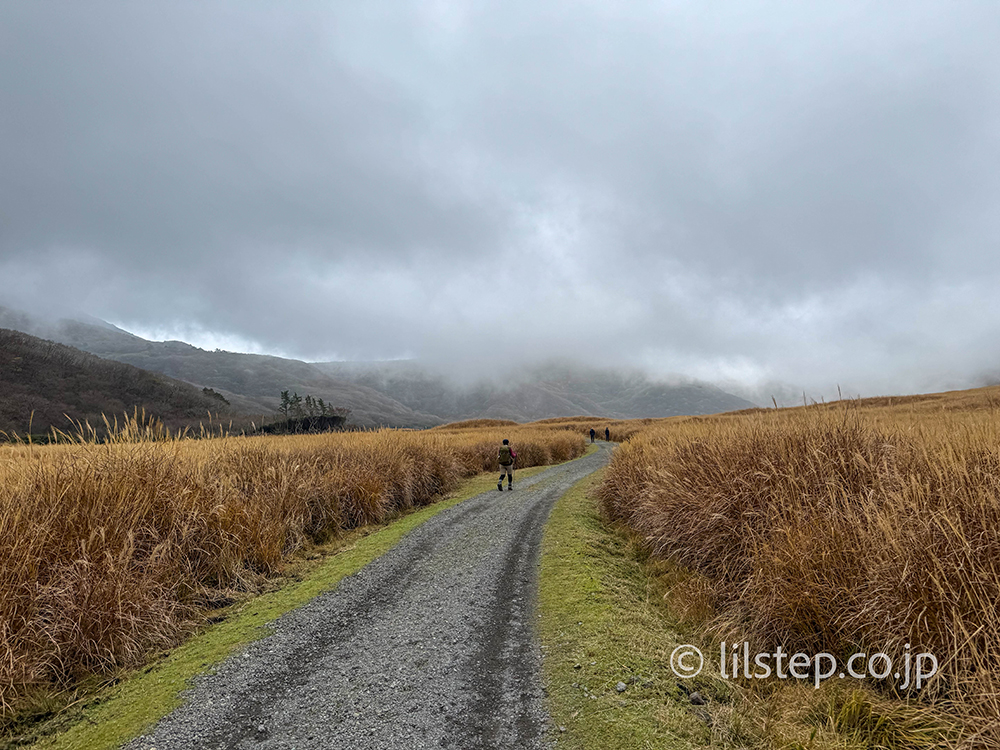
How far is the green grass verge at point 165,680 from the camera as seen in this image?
3648 mm

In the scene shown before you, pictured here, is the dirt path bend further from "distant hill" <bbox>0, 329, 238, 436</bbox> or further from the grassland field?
"distant hill" <bbox>0, 329, 238, 436</bbox>

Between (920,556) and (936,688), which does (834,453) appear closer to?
(920,556)

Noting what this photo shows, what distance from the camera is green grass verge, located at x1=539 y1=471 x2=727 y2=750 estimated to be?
355 centimetres

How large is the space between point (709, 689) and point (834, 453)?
177 inches

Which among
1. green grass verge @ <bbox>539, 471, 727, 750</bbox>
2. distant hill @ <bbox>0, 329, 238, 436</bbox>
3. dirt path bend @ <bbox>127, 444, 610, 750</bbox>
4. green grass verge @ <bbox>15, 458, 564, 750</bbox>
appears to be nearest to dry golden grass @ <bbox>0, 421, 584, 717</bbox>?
green grass verge @ <bbox>15, 458, 564, 750</bbox>

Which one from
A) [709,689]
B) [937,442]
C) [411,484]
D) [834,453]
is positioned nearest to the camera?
[709,689]

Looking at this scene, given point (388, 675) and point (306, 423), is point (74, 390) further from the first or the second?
point (388, 675)

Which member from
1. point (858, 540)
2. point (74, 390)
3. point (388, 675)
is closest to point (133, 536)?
point (388, 675)

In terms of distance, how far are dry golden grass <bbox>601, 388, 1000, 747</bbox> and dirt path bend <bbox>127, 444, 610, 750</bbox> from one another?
2.78 meters

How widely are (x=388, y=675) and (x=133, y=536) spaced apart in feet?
13.8

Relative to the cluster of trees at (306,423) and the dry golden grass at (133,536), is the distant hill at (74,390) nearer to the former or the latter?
the cluster of trees at (306,423)

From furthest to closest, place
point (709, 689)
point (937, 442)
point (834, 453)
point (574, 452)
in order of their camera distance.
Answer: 1. point (574, 452)
2. point (834, 453)
3. point (937, 442)
4. point (709, 689)

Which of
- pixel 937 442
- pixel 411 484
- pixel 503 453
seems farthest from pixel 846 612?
pixel 503 453

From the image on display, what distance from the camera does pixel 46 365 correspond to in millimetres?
132625
